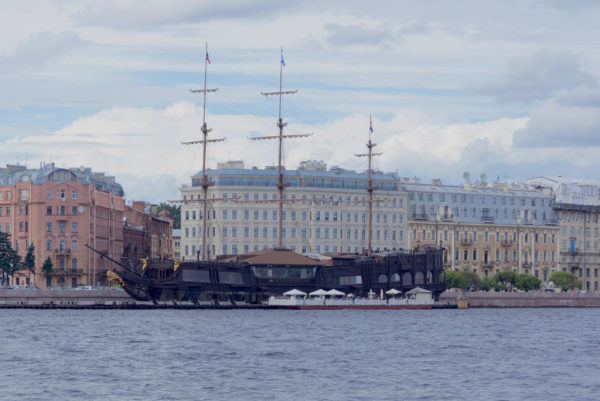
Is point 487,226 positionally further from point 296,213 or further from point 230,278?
point 230,278

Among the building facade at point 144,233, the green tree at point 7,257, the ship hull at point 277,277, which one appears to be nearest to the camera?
the ship hull at point 277,277

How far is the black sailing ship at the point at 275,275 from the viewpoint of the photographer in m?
107

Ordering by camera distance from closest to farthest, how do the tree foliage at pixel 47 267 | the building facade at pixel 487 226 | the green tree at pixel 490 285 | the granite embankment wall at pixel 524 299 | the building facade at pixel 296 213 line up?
the granite embankment wall at pixel 524 299
the tree foliage at pixel 47 267
the building facade at pixel 296 213
the green tree at pixel 490 285
the building facade at pixel 487 226

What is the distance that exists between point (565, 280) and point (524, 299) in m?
22.5

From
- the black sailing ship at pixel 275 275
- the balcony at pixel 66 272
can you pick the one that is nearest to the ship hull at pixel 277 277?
the black sailing ship at pixel 275 275

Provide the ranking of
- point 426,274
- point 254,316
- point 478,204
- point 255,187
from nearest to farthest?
point 254,316 → point 426,274 → point 255,187 → point 478,204

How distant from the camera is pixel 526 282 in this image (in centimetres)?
14725

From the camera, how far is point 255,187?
143125 mm

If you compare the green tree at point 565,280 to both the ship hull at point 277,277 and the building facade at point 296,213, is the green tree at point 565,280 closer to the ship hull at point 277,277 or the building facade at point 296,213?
the building facade at point 296,213

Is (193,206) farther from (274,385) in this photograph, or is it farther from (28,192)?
(274,385)

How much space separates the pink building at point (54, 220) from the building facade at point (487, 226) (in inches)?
1424

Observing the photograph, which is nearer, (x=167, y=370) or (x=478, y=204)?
(x=167, y=370)

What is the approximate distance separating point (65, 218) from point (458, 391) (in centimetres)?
8675

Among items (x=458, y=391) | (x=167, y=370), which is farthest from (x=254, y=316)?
(x=458, y=391)
